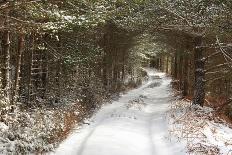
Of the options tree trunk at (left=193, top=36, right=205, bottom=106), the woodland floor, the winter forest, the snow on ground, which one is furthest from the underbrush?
tree trunk at (left=193, top=36, right=205, bottom=106)

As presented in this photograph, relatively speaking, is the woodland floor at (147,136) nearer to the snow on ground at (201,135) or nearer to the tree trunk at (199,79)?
the snow on ground at (201,135)

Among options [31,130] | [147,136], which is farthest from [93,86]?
[31,130]

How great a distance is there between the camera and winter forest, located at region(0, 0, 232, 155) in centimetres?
1330

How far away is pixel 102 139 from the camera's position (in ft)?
55.4

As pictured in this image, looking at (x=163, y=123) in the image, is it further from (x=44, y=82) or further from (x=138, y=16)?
(x=44, y=82)

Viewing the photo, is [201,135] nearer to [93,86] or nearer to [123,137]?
[123,137]

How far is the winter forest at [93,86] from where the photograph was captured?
1330 centimetres

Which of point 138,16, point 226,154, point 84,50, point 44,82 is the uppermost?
point 138,16

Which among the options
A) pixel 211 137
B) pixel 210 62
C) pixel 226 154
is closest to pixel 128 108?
pixel 210 62

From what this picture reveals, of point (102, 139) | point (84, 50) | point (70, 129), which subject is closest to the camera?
point (102, 139)

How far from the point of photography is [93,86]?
30.0m

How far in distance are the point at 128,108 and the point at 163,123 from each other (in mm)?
5137

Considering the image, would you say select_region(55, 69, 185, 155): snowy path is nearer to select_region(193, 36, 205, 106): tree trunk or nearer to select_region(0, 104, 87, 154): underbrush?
select_region(0, 104, 87, 154): underbrush

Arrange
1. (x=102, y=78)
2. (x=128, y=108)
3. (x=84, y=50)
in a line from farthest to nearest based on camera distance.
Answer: (x=102, y=78)
(x=128, y=108)
(x=84, y=50)
